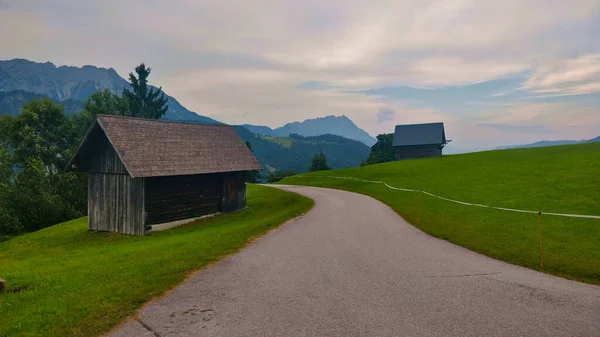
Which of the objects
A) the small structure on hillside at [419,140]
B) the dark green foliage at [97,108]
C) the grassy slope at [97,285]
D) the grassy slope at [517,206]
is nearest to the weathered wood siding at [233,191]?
the grassy slope at [97,285]

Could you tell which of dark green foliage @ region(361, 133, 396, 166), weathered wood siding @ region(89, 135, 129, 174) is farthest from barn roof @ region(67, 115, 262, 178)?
dark green foliage @ region(361, 133, 396, 166)

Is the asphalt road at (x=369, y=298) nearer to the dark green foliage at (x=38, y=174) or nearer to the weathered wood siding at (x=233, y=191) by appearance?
the weathered wood siding at (x=233, y=191)

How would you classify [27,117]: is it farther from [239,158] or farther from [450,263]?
[450,263]

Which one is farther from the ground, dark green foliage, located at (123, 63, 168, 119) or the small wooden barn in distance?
dark green foliage, located at (123, 63, 168, 119)

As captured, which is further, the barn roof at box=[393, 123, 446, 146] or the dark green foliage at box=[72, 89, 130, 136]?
the barn roof at box=[393, 123, 446, 146]

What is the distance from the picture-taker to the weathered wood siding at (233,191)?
29.1 metres

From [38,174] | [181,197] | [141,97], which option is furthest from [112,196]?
[141,97]

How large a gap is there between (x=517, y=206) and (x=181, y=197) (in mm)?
23370

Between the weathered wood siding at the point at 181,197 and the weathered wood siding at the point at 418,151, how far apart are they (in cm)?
6345

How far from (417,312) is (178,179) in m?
20.9

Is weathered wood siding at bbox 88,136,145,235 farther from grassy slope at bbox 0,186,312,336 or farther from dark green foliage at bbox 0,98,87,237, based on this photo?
dark green foliage at bbox 0,98,87,237

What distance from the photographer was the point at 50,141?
5503 cm

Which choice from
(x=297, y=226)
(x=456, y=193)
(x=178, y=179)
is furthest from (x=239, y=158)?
(x=456, y=193)

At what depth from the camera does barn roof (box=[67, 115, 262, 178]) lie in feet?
74.5
